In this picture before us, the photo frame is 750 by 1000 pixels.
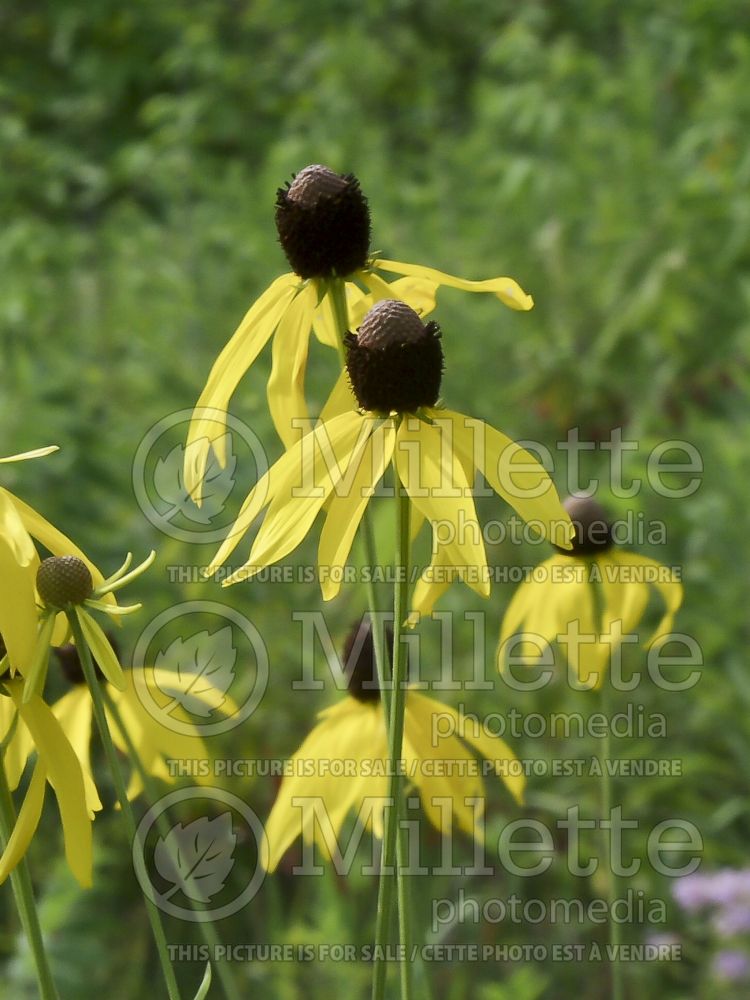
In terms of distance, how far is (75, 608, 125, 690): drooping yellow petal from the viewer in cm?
57

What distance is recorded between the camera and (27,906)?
0.55 meters

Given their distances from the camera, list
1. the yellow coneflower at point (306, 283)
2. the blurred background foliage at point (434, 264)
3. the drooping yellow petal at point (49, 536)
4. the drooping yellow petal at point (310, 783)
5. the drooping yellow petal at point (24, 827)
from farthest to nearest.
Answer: the blurred background foliage at point (434, 264) → the drooping yellow petal at point (310, 783) → the yellow coneflower at point (306, 283) → the drooping yellow petal at point (49, 536) → the drooping yellow petal at point (24, 827)

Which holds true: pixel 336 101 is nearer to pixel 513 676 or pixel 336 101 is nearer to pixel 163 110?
pixel 163 110

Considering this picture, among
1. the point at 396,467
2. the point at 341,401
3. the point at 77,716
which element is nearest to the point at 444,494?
the point at 396,467

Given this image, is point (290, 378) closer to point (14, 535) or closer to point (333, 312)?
point (333, 312)

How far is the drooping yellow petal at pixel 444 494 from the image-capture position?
581 mm

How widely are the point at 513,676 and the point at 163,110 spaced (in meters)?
1.90

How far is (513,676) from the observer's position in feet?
6.41

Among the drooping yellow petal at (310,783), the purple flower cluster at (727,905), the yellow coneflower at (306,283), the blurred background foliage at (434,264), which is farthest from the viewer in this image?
the blurred background foliage at (434,264)

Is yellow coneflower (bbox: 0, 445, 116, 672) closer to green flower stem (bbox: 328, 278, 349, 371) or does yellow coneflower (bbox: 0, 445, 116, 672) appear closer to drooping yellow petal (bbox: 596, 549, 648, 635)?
green flower stem (bbox: 328, 278, 349, 371)

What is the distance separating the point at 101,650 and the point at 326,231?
0.32 m

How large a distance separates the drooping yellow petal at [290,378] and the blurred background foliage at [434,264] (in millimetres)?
398

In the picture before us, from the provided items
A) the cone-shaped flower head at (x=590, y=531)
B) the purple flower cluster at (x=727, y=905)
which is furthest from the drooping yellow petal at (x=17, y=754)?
the purple flower cluster at (x=727, y=905)

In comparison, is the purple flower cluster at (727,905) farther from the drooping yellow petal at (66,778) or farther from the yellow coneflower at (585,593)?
the drooping yellow petal at (66,778)
